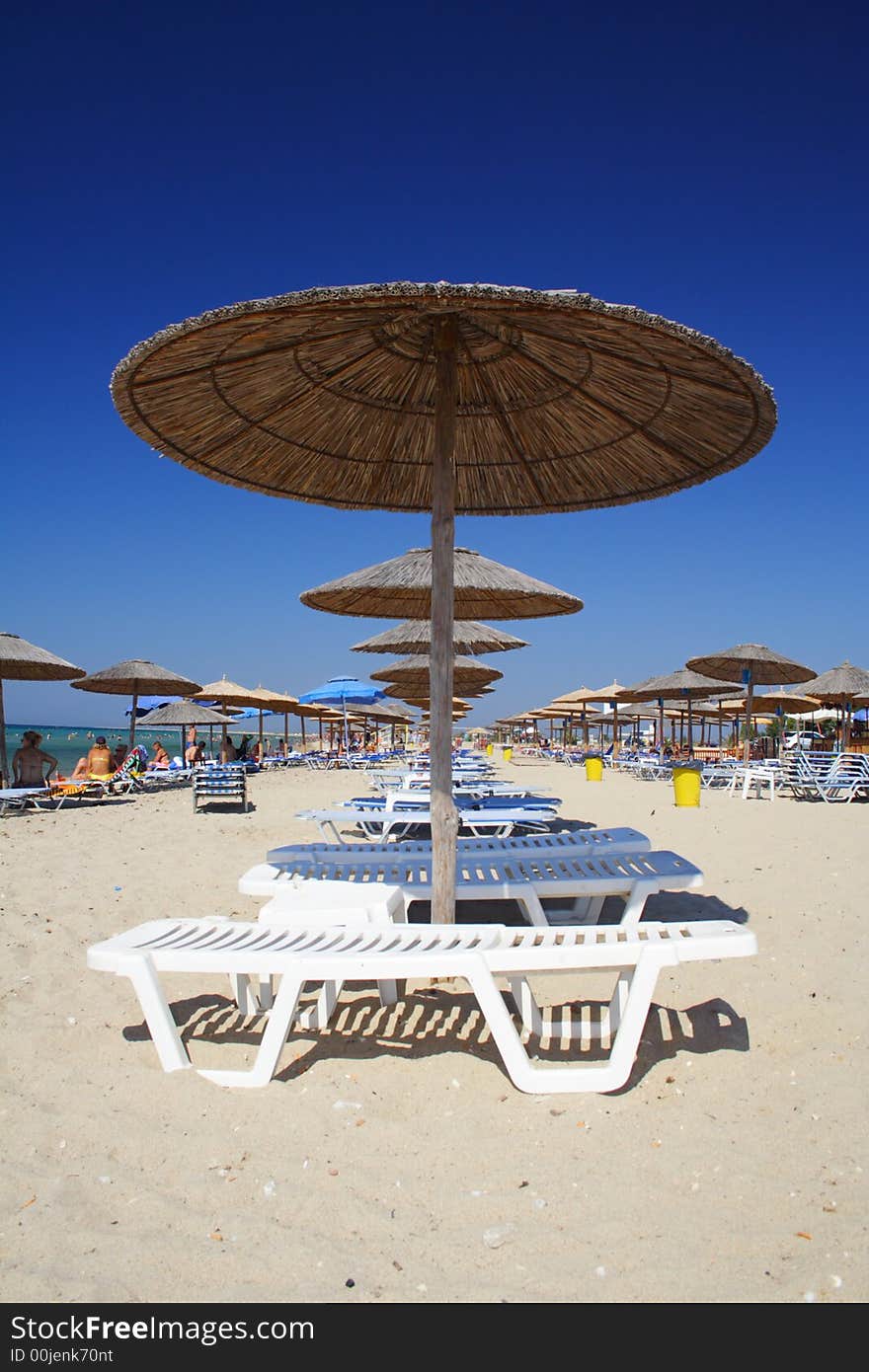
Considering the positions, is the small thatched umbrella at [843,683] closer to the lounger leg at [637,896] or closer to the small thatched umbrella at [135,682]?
the small thatched umbrella at [135,682]

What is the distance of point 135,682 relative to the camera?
611 inches

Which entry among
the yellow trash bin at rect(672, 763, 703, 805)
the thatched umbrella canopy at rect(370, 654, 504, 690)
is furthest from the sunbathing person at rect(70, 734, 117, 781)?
the yellow trash bin at rect(672, 763, 703, 805)

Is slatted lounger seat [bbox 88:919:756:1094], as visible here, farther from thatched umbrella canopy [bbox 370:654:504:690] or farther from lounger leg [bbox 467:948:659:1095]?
thatched umbrella canopy [bbox 370:654:504:690]

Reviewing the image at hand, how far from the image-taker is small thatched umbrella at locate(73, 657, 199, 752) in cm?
1488

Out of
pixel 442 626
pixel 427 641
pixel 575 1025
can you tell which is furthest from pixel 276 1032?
pixel 427 641

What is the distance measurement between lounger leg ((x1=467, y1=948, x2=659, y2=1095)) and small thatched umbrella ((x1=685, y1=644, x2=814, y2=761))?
1317 centimetres

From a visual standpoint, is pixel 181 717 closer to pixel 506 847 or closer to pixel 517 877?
pixel 506 847

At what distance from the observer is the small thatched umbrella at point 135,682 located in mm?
14883

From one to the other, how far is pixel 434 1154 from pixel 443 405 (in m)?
2.52

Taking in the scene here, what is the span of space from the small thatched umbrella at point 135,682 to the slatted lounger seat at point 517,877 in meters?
11.9

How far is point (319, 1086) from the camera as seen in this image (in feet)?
8.18
